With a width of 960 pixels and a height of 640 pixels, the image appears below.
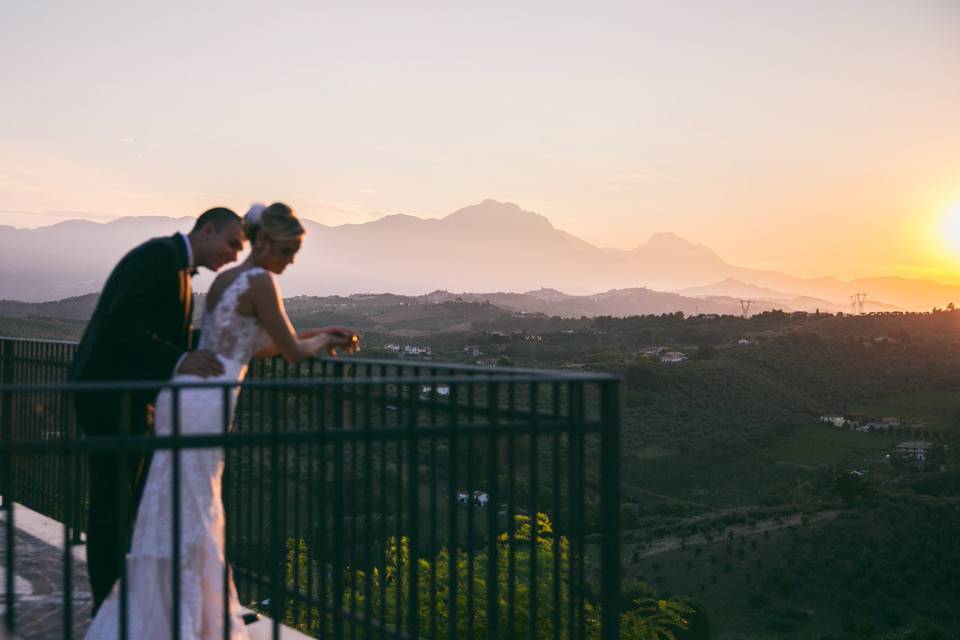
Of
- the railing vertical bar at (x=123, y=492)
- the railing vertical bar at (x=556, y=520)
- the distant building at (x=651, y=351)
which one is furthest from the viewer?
the distant building at (x=651, y=351)

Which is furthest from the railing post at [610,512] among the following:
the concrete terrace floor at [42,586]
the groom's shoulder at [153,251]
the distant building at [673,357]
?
the distant building at [673,357]

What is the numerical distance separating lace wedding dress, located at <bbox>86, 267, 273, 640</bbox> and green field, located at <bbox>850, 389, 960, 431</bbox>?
74395 mm

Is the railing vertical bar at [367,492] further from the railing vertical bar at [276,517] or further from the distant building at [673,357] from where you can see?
the distant building at [673,357]

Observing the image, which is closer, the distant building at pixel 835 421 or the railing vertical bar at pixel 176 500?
the railing vertical bar at pixel 176 500

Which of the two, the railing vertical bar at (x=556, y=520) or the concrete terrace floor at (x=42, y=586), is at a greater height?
the railing vertical bar at (x=556, y=520)

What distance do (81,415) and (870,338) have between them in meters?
86.9

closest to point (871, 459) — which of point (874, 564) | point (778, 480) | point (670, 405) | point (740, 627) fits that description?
point (778, 480)

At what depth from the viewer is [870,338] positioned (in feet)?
275

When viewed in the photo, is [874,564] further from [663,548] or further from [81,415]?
[81,415]

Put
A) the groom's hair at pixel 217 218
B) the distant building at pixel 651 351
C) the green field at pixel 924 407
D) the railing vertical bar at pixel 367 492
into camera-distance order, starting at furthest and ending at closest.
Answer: the distant building at pixel 651 351
the green field at pixel 924 407
the groom's hair at pixel 217 218
the railing vertical bar at pixel 367 492

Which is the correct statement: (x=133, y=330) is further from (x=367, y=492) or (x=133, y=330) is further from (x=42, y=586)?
(x=42, y=586)

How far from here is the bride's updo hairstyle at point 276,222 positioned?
13.2 ft

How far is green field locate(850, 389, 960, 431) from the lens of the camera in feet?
237

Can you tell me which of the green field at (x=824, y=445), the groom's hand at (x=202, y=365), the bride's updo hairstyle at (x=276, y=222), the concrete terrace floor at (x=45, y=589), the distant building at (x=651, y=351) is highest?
the bride's updo hairstyle at (x=276, y=222)
